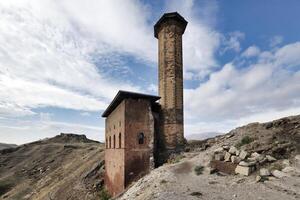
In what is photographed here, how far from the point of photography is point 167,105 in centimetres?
1666

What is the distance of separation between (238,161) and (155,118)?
21.7 feet

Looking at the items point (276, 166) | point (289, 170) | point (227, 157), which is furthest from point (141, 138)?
point (289, 170)

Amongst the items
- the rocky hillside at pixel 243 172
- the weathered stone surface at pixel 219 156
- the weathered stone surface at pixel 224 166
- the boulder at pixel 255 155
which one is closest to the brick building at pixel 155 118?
the rocky hillside at pixel 243 172

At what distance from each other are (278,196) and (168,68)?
10600 millimetres

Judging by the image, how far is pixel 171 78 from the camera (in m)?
16.8

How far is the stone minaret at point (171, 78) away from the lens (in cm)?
1638

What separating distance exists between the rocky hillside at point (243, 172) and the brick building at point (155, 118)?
2.80 meters

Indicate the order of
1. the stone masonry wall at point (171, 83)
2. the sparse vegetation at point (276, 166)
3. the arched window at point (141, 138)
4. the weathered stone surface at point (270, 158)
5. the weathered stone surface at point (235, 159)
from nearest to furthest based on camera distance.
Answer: the sparse vegetation at point (276, 166), the weathered stone surface at point (270, 158), the weathered stone surface at point (235, 159), the arched window at point (141, 138), the stone masonry wall at point (171, 83)

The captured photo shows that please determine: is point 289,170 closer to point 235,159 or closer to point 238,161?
point 238,161

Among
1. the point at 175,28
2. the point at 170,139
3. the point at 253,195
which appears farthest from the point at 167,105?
the point at 253,195

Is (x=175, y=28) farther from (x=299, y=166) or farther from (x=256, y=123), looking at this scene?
(x=299, y=166)

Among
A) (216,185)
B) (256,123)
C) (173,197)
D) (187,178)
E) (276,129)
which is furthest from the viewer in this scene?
(256,123)

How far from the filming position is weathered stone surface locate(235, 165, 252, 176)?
10000 mm

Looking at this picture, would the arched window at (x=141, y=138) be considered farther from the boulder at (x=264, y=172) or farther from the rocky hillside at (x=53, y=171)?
the boulder at (x=264, y=172)
